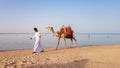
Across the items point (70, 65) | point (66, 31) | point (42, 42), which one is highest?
point (66, 31)

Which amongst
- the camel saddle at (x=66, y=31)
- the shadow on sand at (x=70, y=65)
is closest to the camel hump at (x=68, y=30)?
the camel saddle at (x=66, y=31)

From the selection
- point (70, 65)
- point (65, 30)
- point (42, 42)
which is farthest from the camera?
point (42, 42)

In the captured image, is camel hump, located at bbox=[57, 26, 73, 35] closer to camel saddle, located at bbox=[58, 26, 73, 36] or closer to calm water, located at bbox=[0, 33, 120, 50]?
camel saddle, located at bbox=[58, 26, 73, 36]

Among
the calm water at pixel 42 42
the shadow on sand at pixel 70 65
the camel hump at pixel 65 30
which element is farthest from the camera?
the calm water at pixel 42 42

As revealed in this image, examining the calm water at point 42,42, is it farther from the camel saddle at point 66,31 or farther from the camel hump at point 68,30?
the camel hump at point 68,30

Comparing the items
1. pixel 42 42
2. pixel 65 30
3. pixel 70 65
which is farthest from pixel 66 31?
pixel 42 42

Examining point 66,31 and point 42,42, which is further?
point 42,42

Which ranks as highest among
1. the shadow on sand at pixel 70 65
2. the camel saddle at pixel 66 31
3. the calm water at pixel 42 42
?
the camel saddle at pixel 66 31

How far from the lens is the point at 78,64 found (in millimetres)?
10562

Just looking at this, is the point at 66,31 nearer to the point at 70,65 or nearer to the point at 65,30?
the point at 65,30

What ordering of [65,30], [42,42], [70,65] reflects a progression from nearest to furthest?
[70,65]
[65,30]
[42,42]

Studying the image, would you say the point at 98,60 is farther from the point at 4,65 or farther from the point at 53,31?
the point at 53,31

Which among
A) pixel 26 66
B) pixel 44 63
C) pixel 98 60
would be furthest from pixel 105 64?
pixel 26 66

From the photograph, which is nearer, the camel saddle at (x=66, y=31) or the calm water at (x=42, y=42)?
the camel saddle at (x=66, y=31)
